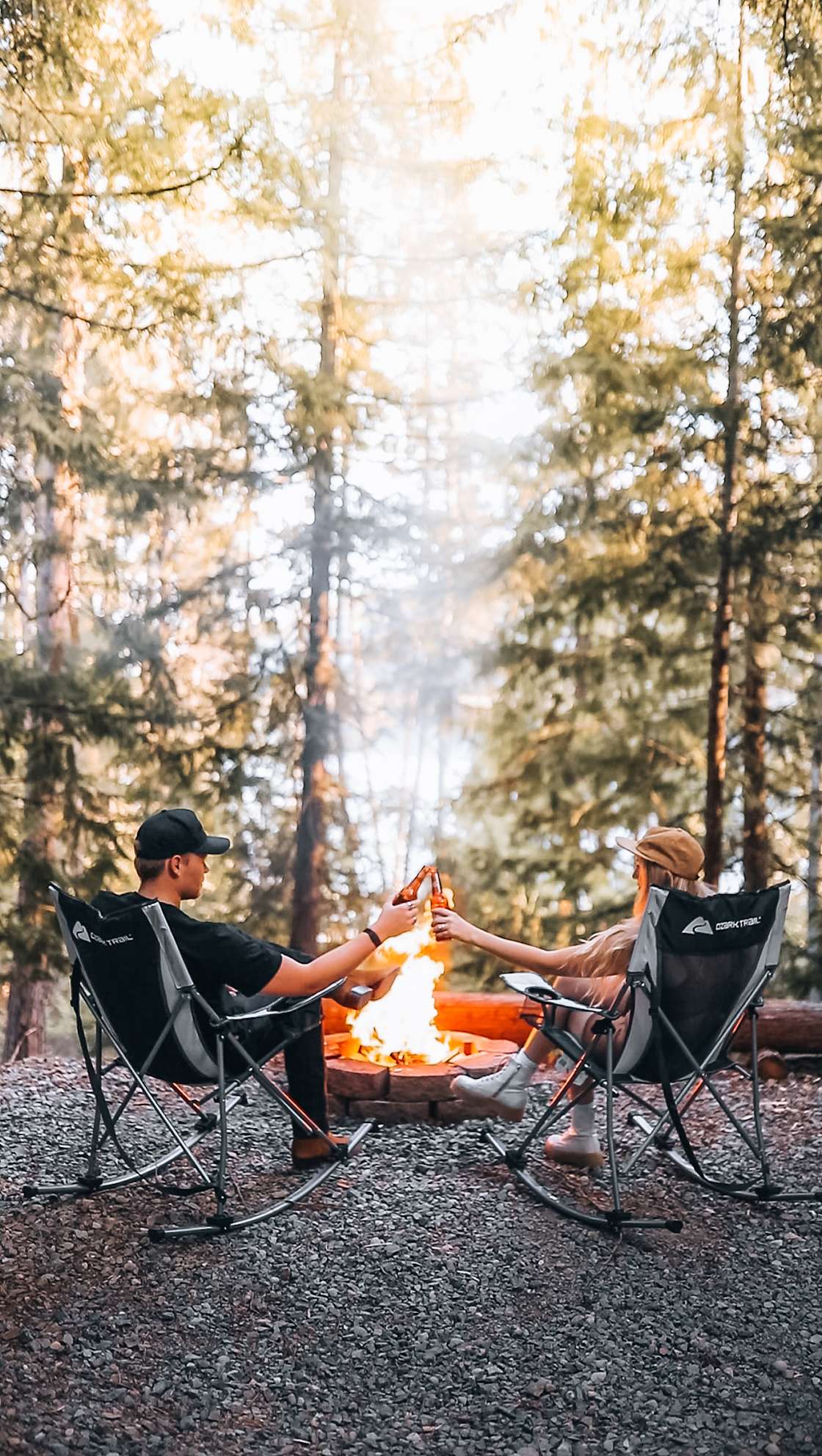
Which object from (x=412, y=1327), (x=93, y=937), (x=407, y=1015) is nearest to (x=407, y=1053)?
(x=407, y=1015)

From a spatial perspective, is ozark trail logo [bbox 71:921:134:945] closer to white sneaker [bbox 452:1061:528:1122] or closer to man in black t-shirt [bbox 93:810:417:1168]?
man in black t-shirt [bbox 93:810:417:1168]

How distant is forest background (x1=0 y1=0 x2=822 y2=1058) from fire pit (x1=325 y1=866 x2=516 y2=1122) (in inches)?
107

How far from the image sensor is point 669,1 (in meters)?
6.36

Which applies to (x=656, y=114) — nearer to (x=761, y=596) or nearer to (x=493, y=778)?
(x=761, y=596)

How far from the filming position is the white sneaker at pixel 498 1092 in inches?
136

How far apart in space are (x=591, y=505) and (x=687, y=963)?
167 inches

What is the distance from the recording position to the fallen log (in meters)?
4.67

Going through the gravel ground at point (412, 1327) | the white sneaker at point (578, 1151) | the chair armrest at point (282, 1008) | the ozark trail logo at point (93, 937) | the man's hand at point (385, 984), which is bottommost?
the gravel ground at point (412, 1327)

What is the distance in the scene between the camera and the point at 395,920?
3.20 metres

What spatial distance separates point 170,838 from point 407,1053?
1372mm

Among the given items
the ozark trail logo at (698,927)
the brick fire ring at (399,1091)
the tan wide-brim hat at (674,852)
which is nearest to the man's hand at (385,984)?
the brick fire ring at (399,1091)

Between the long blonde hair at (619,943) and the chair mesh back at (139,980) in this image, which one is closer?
the chair mesh back at (139,980)

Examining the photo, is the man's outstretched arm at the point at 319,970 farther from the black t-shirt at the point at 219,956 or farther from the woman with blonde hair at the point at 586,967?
the woman with blonde hair at the point at 586,967

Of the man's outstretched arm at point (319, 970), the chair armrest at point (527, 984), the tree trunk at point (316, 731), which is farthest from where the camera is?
the tree trunk at point (316, 731)
